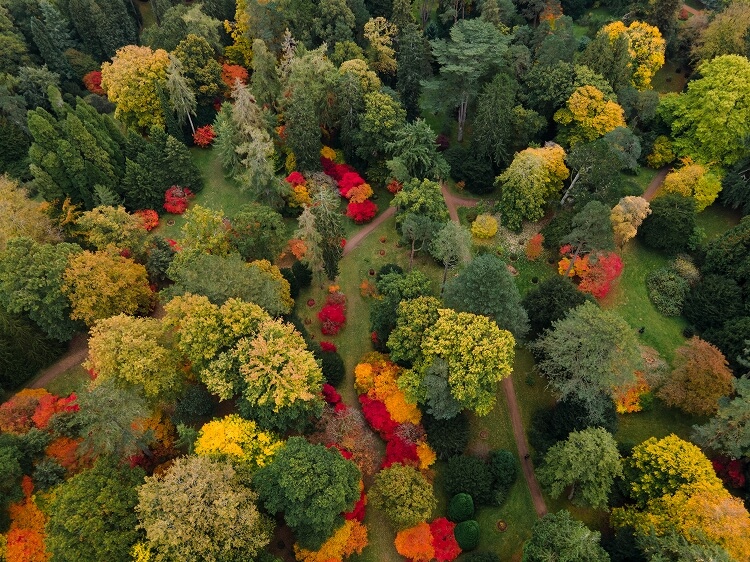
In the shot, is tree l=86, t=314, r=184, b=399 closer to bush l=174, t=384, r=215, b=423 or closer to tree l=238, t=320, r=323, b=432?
bush l=174, t=384, r=215, b=423

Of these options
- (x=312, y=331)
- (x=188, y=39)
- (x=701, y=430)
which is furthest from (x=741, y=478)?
(x=188, y=39)

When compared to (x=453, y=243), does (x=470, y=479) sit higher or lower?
lower

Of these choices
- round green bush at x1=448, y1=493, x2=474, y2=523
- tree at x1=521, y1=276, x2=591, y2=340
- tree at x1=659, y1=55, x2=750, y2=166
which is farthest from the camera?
tree at x1=659, y1=55, x2=750, y2=166

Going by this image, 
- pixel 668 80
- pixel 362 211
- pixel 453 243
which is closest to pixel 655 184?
pixel 668 80

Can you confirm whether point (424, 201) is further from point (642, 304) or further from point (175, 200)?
point (175, 200)

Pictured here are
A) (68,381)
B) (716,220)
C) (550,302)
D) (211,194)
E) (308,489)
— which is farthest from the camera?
(211,194)

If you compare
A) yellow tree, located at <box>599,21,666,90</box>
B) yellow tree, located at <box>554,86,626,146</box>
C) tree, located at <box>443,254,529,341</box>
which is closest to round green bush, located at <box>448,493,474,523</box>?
tree, located at <box>443,254,529,341</box>

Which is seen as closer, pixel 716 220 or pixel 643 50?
pixel 716 220
